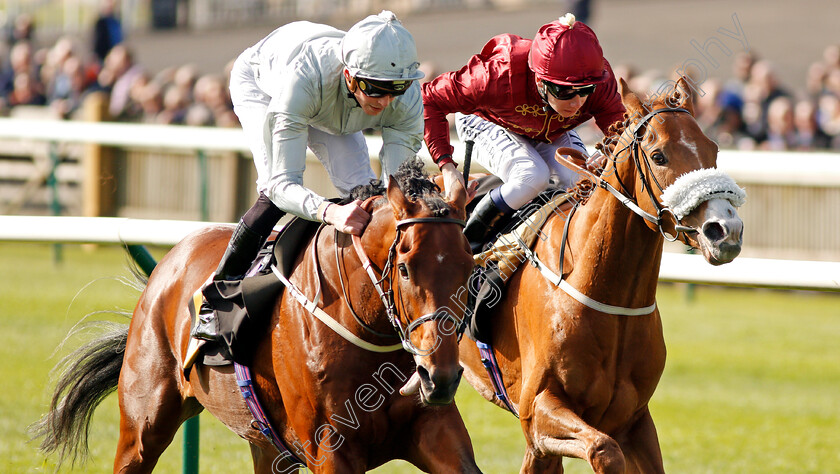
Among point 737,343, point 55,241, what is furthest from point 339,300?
point 737,343

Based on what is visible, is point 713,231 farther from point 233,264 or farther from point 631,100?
point 233,264

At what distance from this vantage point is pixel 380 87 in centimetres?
346

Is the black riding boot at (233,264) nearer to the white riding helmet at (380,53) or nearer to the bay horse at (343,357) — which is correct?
the bay horse at (343,357)

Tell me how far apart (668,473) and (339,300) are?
2.80 meters

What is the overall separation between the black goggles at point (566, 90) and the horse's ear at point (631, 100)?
0.78ft

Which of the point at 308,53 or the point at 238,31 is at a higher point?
the point at 308,53

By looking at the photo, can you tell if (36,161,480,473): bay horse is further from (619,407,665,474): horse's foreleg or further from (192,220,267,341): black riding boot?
(619,407,665,474): horse's foreleg

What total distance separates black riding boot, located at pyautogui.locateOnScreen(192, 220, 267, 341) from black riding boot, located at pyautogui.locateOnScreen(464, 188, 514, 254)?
953mm

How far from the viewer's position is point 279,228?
4.03m

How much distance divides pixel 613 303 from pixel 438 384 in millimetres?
1059

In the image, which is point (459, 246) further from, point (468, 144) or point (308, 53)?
point (468, 144)

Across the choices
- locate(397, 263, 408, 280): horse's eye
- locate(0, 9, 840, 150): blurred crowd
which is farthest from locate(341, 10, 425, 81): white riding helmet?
locate(0, 9, 840, 150): blurred crowd

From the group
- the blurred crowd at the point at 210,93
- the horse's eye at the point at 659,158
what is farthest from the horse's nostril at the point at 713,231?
the blurred crowd at the point at 210,93

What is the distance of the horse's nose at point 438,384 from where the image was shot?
2.92 metres
